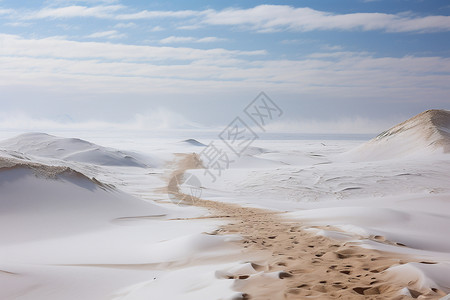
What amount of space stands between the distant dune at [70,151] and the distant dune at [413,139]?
1496 cm

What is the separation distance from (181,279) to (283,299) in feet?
4.46

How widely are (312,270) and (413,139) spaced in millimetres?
21818

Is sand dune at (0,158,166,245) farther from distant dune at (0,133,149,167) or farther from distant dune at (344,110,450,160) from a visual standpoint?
distant dune at (0,133,149,167)

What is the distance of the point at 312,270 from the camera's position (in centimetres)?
465

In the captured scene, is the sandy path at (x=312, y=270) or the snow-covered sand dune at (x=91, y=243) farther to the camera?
the snow-covered sand dune at (x=91, y=243)

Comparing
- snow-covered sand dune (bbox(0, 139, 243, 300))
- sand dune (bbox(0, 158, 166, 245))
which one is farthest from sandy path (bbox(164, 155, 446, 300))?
sand dune (bbox(0, 158, 166, 245))

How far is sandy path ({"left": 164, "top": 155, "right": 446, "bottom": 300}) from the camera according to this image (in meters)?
3.80

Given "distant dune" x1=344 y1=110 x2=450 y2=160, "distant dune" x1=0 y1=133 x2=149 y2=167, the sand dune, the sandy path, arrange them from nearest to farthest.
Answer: the sandy path, the sand dune, "distant dune" x1=344 y1=110 x2=450 y2=160, "distant dune" x1=0 y1=133 x2=149 y2=167

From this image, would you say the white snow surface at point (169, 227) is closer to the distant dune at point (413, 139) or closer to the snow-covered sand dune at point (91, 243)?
the snow-covered sand dune at point (91, 243)

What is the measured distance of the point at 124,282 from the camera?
190 inches

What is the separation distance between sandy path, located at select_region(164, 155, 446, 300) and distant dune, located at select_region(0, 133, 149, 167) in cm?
2236

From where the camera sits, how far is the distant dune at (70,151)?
28.3 meters

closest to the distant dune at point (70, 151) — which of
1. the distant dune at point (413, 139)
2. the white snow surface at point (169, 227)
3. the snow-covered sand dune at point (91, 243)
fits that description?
the white snow surface at point (169, 227)

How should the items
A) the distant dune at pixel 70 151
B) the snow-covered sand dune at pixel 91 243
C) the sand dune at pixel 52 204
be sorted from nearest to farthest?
the snow-covered sand dune at pixel 91 243 < the sand dune at pixel 52 204 < the distant dune at pixel 70 151
